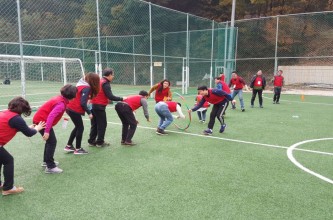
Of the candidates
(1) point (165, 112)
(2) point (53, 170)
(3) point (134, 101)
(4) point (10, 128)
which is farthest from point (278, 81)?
(4) point (10, 128)

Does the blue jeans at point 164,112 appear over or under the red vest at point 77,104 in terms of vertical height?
under

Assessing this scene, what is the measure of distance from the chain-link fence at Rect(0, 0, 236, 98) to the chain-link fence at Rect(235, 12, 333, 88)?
3.41 m

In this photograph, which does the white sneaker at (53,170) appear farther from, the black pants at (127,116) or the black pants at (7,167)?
the black pants at (127,116)

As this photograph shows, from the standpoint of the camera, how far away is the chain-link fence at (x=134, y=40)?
18.5 meters

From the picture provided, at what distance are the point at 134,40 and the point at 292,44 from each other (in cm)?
1393

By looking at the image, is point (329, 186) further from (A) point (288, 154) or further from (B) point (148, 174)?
(B) point (148, 174)

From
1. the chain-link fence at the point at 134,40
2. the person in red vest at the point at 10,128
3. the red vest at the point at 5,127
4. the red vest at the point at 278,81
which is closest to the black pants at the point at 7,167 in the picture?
the person in red vest at the point at 10,128

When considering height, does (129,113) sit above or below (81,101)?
below

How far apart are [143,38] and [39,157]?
1777 cm

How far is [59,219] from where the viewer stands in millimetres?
3299

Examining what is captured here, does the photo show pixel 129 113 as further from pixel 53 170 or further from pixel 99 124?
pixel 53 170

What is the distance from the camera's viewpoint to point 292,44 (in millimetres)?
26125

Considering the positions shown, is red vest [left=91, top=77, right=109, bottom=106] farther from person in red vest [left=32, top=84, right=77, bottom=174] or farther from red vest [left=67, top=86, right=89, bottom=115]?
person in red vest [left=32, top=84, right=77, bottom=174]

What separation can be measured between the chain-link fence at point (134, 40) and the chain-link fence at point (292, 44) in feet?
Answer: 11.2
